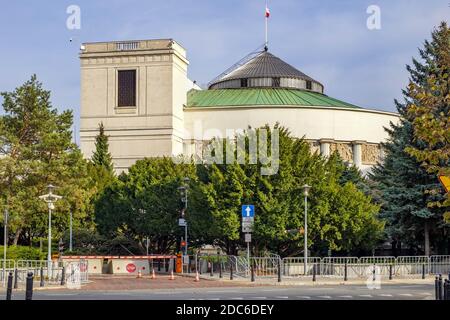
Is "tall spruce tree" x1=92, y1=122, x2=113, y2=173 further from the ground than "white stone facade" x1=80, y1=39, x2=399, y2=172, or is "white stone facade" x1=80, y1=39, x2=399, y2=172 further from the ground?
"white stone facade" x1=80, y1=39, x2=399, y2=172

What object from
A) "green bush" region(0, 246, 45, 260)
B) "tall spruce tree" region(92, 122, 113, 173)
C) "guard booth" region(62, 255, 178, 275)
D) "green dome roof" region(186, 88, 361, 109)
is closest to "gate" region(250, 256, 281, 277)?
"guard booth" region(62, 255, 178, 275)

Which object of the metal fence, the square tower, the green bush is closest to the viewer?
the metal fence

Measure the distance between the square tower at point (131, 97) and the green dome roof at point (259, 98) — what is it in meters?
7.62

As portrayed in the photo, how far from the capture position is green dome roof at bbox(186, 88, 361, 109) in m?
116

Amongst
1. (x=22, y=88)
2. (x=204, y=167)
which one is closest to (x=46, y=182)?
(x=22, y=88)

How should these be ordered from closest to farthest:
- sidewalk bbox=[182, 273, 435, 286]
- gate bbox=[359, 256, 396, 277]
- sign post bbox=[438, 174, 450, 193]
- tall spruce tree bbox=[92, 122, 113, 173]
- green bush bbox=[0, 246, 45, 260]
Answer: sign post bbox=[438, 174, 450, 193], sidewalk bbox=[182, 273, 435, 286], gate bbox=[359, 256, 396, 277], green bush bbox=[0, 246, 45, 260], tall spruce tree bbox=[92, 122, 113, 173]

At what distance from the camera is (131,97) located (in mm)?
110125

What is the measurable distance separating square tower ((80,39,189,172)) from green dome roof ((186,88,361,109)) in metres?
7.62

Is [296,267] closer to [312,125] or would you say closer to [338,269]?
[338,269]

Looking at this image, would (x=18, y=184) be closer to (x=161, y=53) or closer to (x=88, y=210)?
(x=88, y=210)

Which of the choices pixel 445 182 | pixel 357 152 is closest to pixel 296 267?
pixel 445 182

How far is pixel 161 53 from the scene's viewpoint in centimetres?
10838

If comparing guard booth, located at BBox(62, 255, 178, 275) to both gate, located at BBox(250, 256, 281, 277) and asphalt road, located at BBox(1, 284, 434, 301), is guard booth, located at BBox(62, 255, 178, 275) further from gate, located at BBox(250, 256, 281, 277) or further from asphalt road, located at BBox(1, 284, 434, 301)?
asphalt road, located at BBox(1, 284, 434, 301)
